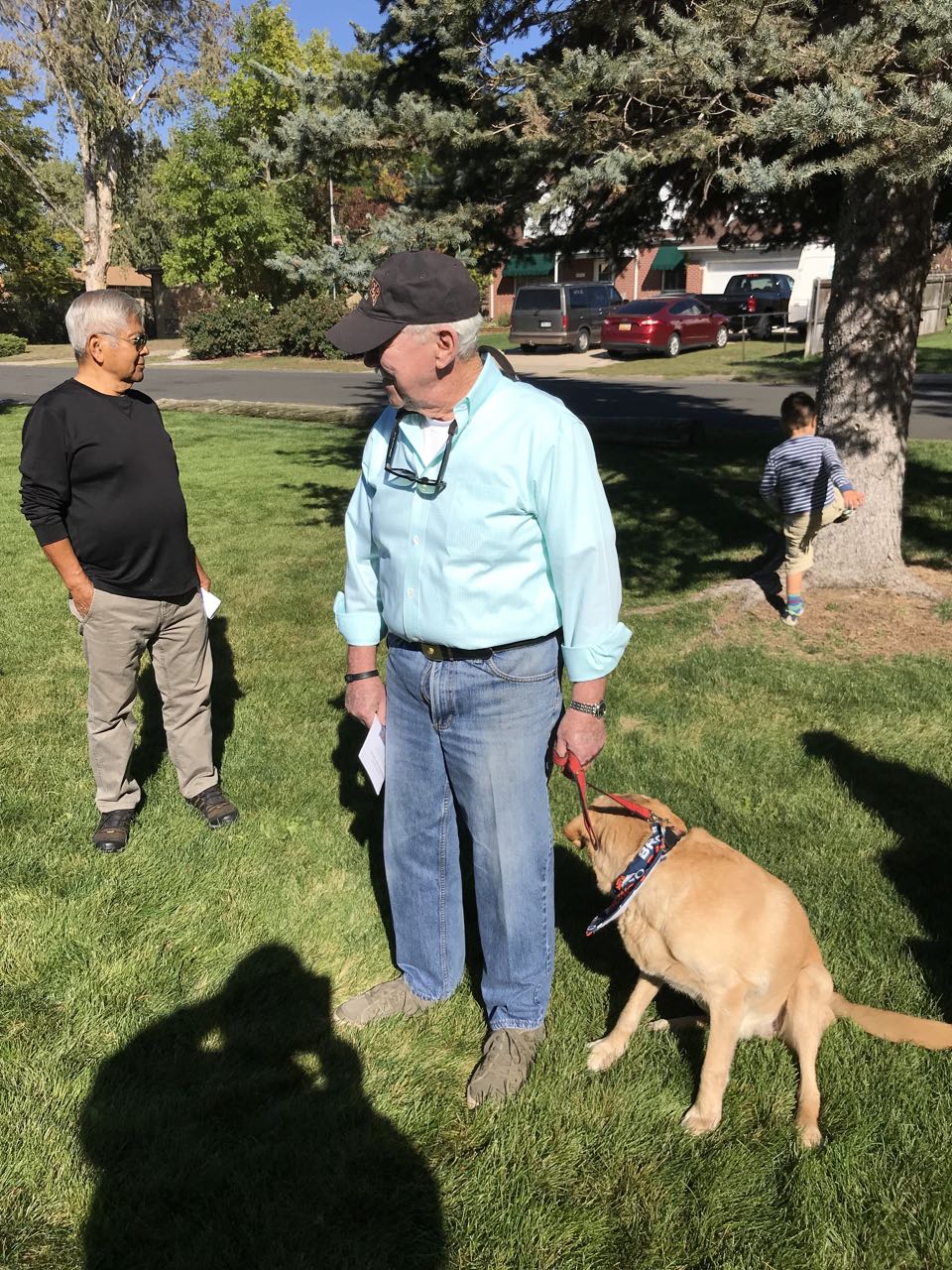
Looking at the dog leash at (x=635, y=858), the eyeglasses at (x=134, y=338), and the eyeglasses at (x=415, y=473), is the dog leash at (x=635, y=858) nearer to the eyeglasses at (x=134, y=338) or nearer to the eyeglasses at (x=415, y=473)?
the eyeglasses at (x=415, y=473)

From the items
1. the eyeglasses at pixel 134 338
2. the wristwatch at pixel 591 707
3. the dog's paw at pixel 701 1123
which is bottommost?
the dog's paw at pixel 701 1123

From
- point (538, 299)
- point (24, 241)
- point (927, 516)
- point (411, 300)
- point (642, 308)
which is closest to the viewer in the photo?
point (411, 300)

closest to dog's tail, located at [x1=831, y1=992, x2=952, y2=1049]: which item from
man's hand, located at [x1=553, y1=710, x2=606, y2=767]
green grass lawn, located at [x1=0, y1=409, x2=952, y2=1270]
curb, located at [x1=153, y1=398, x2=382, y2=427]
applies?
green grass lawn, located at [x1=0, y1=409, x2=952, y2=1270]

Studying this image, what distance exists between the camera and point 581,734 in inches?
94.8

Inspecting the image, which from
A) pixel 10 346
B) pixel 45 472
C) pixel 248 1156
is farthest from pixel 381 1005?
pixel 10 346

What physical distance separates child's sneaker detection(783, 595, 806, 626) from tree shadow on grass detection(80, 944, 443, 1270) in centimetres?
421

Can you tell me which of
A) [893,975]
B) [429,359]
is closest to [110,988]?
[429,359]

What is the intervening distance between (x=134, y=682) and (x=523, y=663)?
6.78ft

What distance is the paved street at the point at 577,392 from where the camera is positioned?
1494cm

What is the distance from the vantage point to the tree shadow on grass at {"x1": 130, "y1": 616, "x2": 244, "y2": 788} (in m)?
4.49

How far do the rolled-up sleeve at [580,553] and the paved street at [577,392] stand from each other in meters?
11.5

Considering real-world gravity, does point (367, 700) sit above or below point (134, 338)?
below

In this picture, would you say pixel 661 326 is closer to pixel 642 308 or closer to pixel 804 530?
pixel 642 308

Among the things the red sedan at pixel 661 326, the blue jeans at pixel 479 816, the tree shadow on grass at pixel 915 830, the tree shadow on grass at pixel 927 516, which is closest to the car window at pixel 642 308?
the red sedan at pixel 661 326
